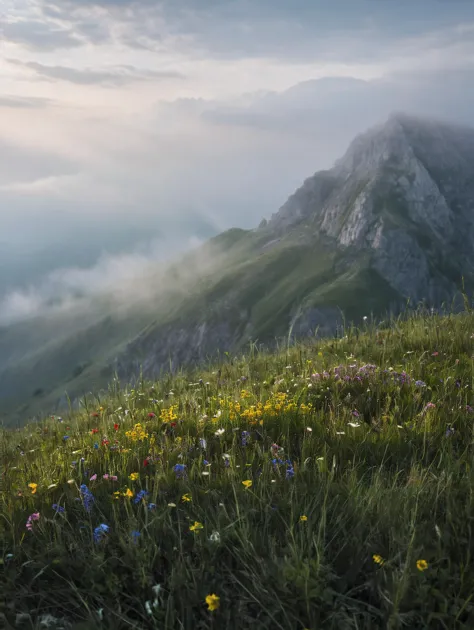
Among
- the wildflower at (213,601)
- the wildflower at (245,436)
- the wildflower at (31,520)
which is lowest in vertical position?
the wildflower at (245,436)

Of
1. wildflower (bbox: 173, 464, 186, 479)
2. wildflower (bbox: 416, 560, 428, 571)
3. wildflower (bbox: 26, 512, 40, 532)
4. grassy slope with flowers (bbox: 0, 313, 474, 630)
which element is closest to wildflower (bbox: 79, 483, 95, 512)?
grassy slope with flowers (bbox: 0, 313, 474, 630)

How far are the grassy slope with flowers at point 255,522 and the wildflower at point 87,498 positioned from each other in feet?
0.04

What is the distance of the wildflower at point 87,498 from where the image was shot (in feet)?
10.7

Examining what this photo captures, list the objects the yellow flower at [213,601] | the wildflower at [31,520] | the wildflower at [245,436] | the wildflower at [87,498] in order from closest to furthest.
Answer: the yellow flower at [213,601], the wildflower at [31,520], the wildflower at [87,498], the wildflower at [245,436]

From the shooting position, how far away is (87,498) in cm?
331

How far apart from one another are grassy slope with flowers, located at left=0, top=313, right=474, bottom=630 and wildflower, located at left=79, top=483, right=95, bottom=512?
13mm

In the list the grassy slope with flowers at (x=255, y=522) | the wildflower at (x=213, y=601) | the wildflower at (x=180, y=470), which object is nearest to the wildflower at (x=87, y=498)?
the grassy slope with flowers at (x=255, y=522)

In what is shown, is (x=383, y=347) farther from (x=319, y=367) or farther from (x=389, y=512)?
(x=389, y=512)

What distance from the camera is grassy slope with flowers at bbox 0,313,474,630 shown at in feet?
7.79

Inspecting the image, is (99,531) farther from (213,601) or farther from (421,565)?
(421,565)

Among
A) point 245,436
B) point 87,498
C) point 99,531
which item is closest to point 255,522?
point 99,531

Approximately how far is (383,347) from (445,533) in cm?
530

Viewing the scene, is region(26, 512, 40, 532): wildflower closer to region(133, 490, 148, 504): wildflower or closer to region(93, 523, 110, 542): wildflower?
region(93, 523, 110, 542): wildflower

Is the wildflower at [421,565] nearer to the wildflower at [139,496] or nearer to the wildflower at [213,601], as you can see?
the wildflower at [213,601]
